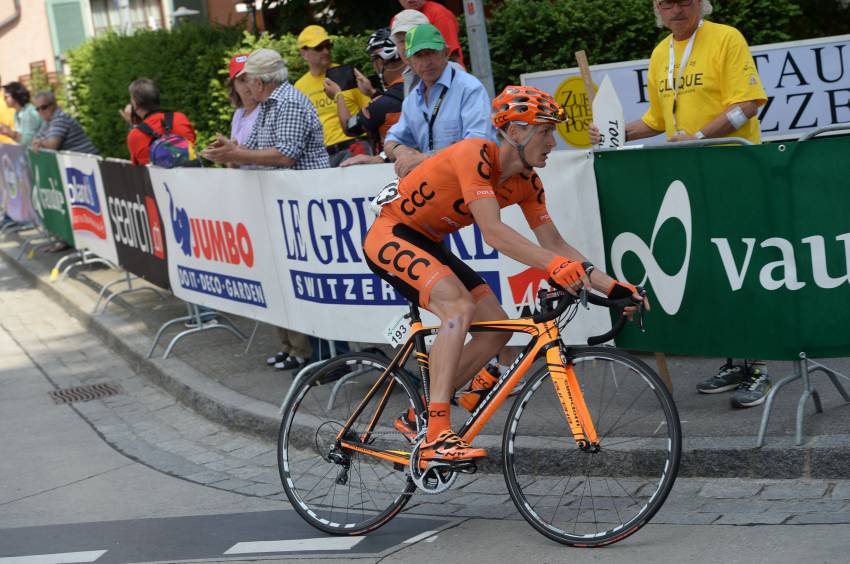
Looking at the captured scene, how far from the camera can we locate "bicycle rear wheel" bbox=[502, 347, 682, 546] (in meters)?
4.85

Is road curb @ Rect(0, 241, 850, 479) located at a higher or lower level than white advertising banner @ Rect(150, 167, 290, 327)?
lower

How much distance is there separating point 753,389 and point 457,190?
7.04 ft

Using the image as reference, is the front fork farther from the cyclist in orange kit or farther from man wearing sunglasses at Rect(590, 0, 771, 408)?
man wearing sunglasses at Rect(590, 0, 771, 408)

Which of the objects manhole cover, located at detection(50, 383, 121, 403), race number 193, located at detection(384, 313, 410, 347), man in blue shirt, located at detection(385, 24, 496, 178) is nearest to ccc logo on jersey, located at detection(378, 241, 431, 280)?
race number 193, located at detection(384, 313, 410, 347)

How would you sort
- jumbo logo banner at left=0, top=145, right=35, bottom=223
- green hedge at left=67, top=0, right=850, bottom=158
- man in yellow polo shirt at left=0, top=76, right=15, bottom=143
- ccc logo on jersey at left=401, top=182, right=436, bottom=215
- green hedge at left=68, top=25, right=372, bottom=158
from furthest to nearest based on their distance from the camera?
man in yellow polo shirt at left=0, top=76, right=15, bottom=143, jumbo logo banner at left=0, top=145, right=35, bottom=223, green hedge at left=68, top=25, right=372, bottom=158, green hedge at left=67, top=0, right=850, bottom=158, ccc logo on jersey at left=401, top=182, right=436, bottom=215

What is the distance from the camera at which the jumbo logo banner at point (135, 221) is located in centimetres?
1016

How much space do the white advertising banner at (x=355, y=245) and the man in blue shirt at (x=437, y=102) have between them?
11.6 inches

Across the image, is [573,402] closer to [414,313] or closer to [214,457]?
[414,313]

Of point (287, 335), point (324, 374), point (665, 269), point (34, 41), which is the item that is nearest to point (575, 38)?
point (287, 335)

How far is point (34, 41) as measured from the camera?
39.6m

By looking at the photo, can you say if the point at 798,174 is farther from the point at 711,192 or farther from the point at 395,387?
the point at 395,387

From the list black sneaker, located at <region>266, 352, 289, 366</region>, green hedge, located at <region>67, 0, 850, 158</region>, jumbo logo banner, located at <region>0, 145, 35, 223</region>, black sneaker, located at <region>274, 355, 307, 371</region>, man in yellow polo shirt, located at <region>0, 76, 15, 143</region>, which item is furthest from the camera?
man in yellow polo shirt, located at <region>0, 76, 15, 143</region>

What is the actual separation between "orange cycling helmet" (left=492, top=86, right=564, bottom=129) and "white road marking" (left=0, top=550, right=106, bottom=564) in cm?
271

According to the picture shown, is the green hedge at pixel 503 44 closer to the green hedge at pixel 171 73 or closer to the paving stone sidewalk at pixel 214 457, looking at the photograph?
the green hedge at pixel 171 73
